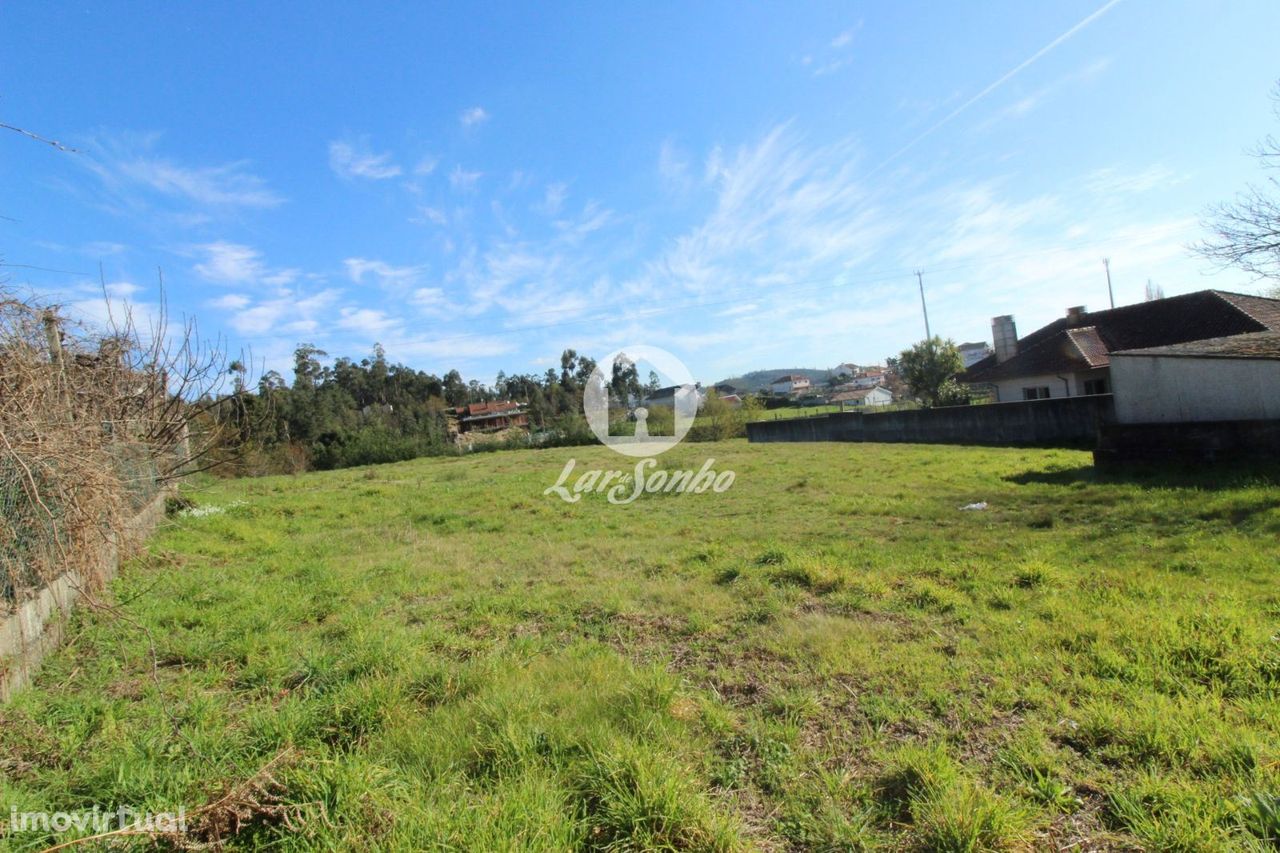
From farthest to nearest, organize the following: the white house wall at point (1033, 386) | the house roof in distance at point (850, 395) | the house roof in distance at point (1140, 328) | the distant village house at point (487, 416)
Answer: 1. the distant village house at point (487, 416)
2. the house roof in distance at point (850, 395)
3. the white house wall at point (1033, 386)
4. the house roof in distance at point (1140, 328)

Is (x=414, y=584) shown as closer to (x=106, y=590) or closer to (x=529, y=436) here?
(x=106, y=590)

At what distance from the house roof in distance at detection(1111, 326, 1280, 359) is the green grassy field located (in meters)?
3.71

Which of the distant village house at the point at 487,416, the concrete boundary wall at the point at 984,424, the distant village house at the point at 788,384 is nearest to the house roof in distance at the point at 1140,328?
the concrete boundary wall at the point at 984,424

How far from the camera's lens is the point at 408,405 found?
4638cm

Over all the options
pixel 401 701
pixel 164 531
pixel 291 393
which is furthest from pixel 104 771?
pixel 291 393

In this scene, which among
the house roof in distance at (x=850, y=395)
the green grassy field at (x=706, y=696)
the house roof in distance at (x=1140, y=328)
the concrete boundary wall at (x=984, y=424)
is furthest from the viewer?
the house roof in distance at (x=850, y=395)

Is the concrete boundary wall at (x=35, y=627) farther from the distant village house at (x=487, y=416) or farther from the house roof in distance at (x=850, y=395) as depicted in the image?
the house roof in distance at (x=850, y=395)

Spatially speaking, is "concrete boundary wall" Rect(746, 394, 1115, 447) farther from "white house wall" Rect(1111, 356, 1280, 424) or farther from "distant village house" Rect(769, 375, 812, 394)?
"distant village house" Rect(769, 375, 812, 394)

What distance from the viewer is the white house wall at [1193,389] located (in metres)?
7.59

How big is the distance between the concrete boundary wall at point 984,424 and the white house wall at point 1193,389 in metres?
3.09

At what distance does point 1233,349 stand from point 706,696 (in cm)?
1035

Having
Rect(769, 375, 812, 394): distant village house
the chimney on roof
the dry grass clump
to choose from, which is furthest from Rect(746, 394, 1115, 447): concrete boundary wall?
Rect(769, 375, 812, 394): distant village house

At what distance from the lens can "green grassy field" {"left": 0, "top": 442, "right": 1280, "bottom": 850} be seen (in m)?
1.83

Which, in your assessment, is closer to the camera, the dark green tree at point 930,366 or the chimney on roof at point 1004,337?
the chimney on roof at point 1004,337
